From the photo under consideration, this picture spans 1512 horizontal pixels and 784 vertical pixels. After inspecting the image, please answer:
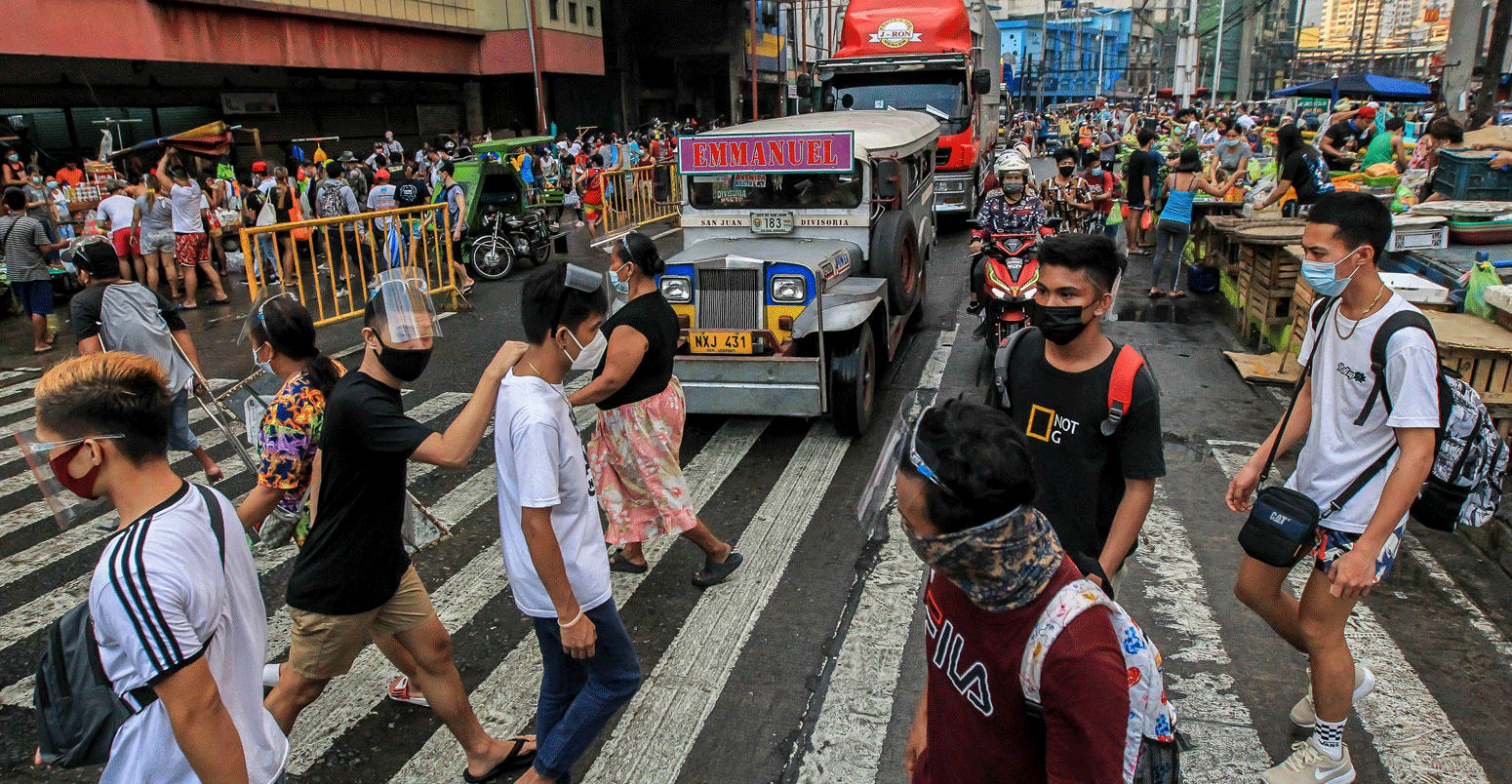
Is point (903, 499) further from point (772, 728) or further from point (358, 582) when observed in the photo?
point (772, 728)

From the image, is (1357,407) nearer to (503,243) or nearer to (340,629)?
(340,629)

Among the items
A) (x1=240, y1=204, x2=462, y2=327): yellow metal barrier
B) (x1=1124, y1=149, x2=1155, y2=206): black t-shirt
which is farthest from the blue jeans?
(x1=1124, y1=149, x2=1155, y2=206): black t-shirt

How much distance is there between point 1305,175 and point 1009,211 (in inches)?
176

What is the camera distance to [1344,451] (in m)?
3.08

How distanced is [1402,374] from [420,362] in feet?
10.4

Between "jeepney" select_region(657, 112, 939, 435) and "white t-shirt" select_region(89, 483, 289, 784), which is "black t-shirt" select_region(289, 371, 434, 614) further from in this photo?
"jeepney" select_region(657, 112, 939, 435)

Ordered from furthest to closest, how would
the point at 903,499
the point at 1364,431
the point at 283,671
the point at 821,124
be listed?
the point at 821,124, the point at 283,671, the point at 1364,431, the point at 903,499

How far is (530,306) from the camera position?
9.45 ft

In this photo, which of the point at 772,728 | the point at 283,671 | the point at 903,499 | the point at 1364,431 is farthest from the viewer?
the point at 772,728

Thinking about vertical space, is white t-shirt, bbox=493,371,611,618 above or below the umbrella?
below

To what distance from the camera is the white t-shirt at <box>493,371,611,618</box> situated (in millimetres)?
2736

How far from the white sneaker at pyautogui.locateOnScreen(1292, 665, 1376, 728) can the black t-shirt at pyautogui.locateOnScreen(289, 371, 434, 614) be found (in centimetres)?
355

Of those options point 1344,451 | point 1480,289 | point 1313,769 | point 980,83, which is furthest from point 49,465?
point 980,83

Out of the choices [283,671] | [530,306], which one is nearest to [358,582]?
[283,671]
